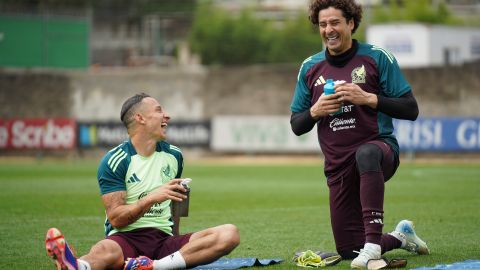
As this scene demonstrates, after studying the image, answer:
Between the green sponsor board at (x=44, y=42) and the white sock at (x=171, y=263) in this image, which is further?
the green sponsor board at (x=44, y=42)

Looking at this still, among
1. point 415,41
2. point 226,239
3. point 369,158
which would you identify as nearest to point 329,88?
point 369,158

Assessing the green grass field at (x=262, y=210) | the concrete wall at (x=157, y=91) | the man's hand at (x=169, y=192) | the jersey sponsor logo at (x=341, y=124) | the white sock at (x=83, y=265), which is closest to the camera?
the white sock at (x=83, y=265)

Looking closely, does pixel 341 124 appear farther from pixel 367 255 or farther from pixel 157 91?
pixel 157 91

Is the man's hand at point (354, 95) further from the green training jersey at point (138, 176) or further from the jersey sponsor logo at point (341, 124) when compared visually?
the green training jersey at point (138, 176)

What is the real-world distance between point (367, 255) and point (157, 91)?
98.6 feet

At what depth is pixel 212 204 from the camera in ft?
50.1

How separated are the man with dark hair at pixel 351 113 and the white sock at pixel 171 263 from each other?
4.51 feet

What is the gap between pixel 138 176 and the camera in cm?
765

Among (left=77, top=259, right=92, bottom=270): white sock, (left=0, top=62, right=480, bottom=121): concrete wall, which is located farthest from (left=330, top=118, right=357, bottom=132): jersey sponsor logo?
(left=0, top=62, right=480, bottom=121): concrete wall

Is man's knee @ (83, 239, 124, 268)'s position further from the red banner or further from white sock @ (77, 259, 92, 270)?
the red banner

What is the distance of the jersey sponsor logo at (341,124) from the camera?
8281 millimetres

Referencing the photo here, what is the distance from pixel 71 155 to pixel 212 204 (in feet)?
64.4

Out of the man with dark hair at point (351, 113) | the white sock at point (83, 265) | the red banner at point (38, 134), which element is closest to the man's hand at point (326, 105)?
the man with dark hair at point (351, 113)

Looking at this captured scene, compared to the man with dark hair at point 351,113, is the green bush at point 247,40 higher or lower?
lower
